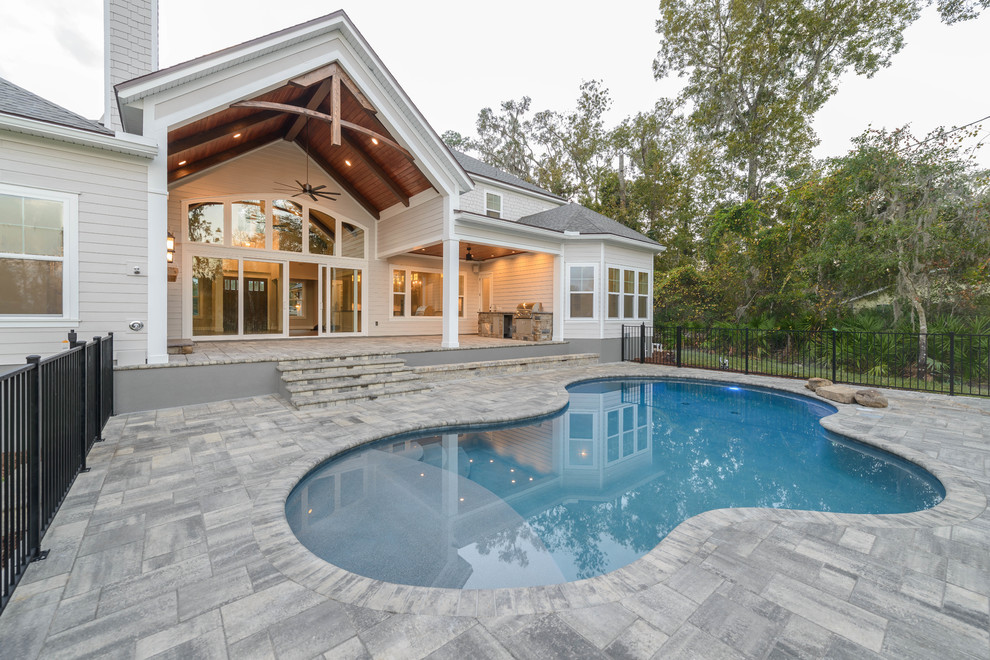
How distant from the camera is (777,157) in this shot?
15203 mm

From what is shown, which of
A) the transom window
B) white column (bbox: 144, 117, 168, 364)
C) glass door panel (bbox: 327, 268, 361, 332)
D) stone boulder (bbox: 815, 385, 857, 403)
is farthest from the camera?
glass door panel (bbox: 327, 268, 361, 332)

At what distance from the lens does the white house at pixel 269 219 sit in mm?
5355

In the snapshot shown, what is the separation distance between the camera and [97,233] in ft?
18.2

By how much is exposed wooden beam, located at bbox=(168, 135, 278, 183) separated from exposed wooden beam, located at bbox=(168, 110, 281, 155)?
49.9 inches

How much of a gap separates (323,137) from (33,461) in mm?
9185

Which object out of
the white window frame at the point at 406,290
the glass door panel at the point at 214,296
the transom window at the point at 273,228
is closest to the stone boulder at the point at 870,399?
the white window frame at the point at 406,290

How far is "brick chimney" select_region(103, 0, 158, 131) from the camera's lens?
6.58m

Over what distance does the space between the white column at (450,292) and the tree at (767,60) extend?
13317 mm

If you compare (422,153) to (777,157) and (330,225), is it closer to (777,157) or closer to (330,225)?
(330,225)

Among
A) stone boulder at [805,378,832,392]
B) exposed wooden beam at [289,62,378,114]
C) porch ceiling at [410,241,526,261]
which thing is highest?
exposed wooden beam at [289,62,378,114]

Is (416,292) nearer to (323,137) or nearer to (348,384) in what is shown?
(323,137)

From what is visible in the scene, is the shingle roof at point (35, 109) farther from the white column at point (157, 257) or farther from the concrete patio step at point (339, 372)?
the concrete patio step at point (339, 372)

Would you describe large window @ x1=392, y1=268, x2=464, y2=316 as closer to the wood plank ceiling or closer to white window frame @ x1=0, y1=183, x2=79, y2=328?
the wood plank ceiling

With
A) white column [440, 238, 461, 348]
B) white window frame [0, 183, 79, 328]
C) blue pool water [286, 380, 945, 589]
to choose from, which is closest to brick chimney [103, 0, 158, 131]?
white window frame [0, 183, 79, 328]
